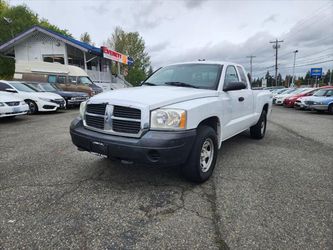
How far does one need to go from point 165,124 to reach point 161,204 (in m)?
0.96

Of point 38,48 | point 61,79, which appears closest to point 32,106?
A: point 61,79

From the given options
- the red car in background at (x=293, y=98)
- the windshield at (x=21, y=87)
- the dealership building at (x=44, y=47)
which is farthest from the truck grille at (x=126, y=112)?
the dealership building at (x=44, y=47)

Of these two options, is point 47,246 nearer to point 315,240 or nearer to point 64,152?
point 315,240

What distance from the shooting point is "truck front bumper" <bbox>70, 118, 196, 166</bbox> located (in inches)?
112

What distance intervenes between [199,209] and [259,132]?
165 inches

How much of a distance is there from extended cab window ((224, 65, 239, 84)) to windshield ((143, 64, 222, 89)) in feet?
0.61

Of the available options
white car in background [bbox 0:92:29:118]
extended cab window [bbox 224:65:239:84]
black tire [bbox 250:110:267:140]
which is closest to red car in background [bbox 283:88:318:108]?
black tire [bbox 250:110:267:140]

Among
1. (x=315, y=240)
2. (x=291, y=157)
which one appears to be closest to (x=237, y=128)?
(x=291, y=157)

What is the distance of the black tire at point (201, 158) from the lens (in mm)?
3188

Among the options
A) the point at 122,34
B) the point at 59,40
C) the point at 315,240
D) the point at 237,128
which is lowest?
the point at 315,240

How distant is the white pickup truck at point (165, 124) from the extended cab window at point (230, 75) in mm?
135

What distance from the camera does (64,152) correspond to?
4988 mm

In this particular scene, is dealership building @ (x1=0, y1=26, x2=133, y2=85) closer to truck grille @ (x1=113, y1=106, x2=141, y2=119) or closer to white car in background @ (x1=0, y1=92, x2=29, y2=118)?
white car in background @ (x1=0, y1=92, x2=29, y2=118)

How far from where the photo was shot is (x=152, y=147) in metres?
2.82
